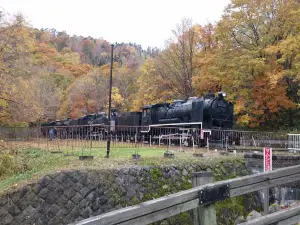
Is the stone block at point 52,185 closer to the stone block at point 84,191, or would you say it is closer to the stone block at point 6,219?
the stone block at point 84,191

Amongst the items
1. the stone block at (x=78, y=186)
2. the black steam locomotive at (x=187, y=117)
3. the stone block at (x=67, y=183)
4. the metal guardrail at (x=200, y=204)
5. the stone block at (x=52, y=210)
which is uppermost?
the black steam locomotive at (x=187, y=117)

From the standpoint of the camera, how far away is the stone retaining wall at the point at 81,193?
30.8 feet

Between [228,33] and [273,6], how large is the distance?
165 inches

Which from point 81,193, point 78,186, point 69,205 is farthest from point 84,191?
point 69,205

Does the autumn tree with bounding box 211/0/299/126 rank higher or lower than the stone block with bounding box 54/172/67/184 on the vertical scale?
higher

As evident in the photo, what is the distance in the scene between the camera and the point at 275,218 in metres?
3.59

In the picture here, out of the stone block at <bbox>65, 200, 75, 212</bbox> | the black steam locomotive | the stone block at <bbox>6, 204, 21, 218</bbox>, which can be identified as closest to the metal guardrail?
the stone block at <bbox>65, 200, 75, 212</bbox>

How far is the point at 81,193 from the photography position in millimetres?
9984

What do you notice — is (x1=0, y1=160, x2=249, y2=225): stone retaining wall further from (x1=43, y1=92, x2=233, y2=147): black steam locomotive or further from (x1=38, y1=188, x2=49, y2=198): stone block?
(x1=43, y1=92, x2=233, y2=147): black steam locomotive

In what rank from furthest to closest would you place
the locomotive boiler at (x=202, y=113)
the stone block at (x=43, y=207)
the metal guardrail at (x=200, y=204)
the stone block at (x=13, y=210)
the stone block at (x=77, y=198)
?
the locomotive boiler at (x=202, y=113) < the stone block at (x=77, y=198) < the stone block at (x=43, y=207) < the stone block at (x=13, y=210) < the metal guardrail at (x=200, y=204)

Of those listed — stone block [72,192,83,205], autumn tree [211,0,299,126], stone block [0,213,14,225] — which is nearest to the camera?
stone block [0,213,14,225]

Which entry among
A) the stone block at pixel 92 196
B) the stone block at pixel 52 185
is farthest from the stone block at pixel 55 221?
the stone block at pixel 92 196

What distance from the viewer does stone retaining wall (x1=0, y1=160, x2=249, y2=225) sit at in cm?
938

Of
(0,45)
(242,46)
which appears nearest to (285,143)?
(242,46)
